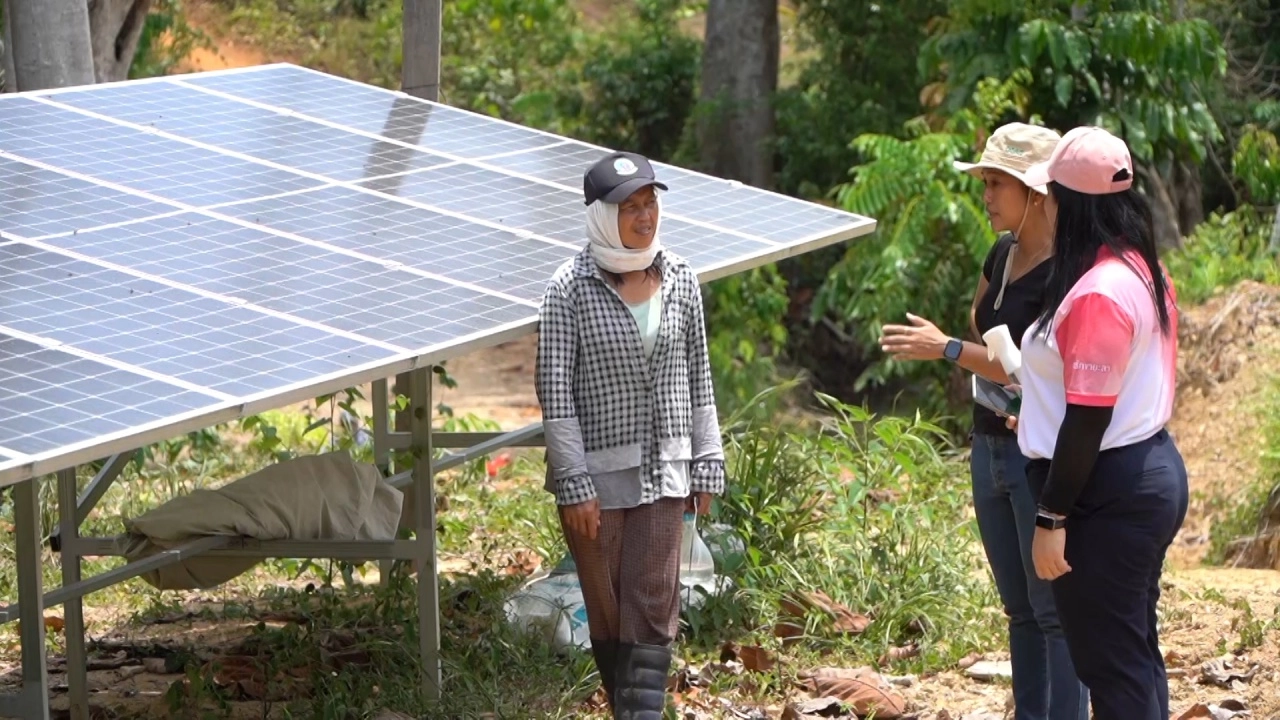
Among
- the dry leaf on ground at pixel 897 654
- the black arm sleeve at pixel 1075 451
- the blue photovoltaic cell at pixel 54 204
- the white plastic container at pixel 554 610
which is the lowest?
the dry leaf on ground at pixel 897 654

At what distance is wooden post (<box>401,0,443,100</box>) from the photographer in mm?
8414

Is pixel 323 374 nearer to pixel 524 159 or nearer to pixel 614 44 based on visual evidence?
pixel 524 159

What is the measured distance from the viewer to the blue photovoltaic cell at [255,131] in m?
6.36

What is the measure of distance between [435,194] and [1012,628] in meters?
2.48

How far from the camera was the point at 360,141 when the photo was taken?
22.1 feet

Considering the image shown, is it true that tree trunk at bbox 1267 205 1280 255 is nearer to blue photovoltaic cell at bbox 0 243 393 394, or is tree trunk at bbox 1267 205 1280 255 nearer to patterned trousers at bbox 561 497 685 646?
Result: patterned trousers at bbox 561 497 685 646

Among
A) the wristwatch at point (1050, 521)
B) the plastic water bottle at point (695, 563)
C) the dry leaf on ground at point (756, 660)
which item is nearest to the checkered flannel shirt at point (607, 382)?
the wristwatch at point (1050, 521)

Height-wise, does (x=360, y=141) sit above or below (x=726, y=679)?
above

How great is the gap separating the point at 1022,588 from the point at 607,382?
1.31m

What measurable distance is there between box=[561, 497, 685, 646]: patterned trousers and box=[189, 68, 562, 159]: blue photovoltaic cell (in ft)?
7.02

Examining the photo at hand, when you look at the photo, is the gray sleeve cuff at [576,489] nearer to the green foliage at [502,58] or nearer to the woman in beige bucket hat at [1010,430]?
the woman in beige bucket hat at [1010,430]

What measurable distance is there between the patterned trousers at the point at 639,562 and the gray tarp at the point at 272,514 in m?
0.85

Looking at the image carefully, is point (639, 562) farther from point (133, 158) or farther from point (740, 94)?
point (740, 94)

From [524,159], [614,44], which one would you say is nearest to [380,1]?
[614,44]
